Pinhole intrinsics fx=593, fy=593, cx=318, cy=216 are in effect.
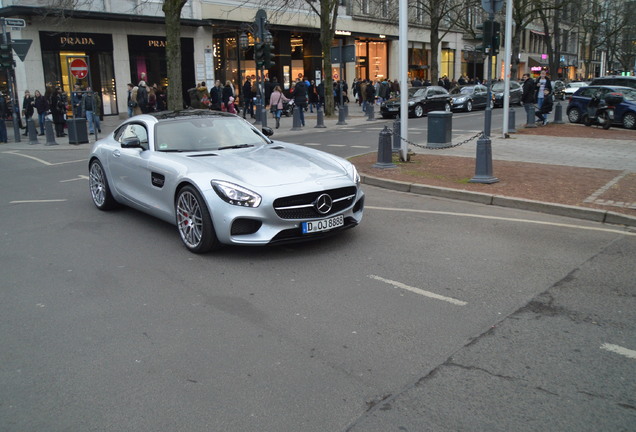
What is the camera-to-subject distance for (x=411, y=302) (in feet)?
16.9

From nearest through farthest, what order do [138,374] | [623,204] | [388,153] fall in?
[138,374] < [623,204] < [388,153]

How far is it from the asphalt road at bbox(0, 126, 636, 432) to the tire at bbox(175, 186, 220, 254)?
17 centimetres

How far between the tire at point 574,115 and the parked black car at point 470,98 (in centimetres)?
1003

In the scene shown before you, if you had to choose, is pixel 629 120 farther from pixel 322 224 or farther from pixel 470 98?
pixel 322 224

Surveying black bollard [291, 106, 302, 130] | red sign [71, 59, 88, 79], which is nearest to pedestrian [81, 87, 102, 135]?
red sign [71, 59, 88, 79]

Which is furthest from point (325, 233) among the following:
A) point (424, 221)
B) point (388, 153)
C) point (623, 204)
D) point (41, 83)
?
point (41, 83)

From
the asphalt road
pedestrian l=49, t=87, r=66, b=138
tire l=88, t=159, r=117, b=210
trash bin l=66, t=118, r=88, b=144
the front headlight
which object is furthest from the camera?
pedestrian l=49, t=87, r=66, b=138

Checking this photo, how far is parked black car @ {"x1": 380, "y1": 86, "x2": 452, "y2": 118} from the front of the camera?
2962 cm

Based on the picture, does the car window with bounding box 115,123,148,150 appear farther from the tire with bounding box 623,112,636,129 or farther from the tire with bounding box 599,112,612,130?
the tire with bounding box 623,112,636,129

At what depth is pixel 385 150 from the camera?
12312 mm

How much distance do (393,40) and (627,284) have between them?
148 ft

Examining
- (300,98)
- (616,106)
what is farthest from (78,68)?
(616,106)

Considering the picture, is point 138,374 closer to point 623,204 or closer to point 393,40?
point 623,204

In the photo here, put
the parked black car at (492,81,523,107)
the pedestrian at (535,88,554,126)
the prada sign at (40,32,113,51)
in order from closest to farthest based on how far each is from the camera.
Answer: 1. the pedestrian at (535,88,554,126)
2. the prada sign at (40,32,113,51)
3. the parked black car at (492,81,523,107)
